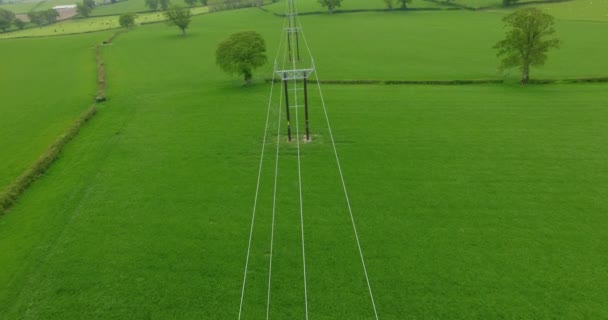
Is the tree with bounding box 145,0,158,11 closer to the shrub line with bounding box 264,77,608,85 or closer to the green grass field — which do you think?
the green grass field

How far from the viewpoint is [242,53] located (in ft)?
158

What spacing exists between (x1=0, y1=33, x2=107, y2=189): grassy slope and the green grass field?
2.42ft

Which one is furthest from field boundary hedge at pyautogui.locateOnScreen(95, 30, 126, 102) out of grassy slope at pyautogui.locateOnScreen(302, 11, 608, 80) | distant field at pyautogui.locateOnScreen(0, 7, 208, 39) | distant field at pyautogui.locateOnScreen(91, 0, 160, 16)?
distant field at pyautogui.locateOnScreen(91, 0, 160, 16)

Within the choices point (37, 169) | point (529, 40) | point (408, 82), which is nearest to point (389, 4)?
point (529, 40)

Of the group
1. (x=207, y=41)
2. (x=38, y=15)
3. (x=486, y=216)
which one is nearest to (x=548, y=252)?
(x=486, y=216)

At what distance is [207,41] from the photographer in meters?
90.1

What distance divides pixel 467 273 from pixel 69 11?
685ft

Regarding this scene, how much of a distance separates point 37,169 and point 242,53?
27392 mm

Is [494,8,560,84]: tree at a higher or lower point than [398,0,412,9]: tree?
lower

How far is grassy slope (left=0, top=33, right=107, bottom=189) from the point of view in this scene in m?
35.9

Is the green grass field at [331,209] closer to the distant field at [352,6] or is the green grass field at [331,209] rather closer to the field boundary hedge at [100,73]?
the field boundary hedge at [100,73]

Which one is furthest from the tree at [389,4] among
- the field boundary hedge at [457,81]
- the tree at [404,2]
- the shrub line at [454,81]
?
the shrub line at [454,81]

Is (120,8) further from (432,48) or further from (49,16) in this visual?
(432,48)

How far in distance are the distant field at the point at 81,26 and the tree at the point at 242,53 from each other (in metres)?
95.2
